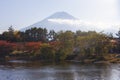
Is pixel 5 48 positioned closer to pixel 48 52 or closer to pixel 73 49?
pixel 48 52

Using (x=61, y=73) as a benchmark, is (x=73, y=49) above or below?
above

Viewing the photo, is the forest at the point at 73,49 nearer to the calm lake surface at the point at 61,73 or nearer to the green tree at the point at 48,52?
the green tree at the point at 48,52

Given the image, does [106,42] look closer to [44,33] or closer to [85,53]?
[85,53]

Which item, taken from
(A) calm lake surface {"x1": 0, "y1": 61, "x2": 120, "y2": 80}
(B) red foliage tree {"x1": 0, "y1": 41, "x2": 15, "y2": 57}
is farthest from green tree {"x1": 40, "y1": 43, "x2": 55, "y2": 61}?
(A) calm lake surface {"x1": 0, "y1": 61, "x2": 120, "y2": 80}

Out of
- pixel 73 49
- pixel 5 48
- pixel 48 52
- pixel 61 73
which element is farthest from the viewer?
pixel 5 48

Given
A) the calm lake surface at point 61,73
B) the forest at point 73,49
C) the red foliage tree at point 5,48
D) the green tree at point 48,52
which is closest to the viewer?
the calm lake surface at point 61,73

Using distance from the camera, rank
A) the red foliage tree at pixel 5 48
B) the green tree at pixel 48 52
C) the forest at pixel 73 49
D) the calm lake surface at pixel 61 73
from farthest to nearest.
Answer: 1. the red foliage tree at pixel 5 48
2. the green tree at pixel 48 52
3. the forest at pixel 73 49
4. the calm lake surface at pixel 61 73

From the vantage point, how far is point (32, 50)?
237 feet

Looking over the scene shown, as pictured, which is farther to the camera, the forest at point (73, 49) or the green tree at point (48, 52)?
Answer: the green tree at point (48, 52)

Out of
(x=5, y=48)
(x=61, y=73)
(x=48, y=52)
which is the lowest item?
(x=61, y=73)

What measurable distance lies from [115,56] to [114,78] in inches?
1213

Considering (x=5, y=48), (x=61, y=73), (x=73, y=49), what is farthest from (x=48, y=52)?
(x=61, y=73)

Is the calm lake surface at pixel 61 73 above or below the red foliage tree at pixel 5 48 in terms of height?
below

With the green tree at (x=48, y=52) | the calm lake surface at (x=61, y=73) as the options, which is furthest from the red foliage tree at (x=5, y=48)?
the calm lake surface at (x=61, y=73)
